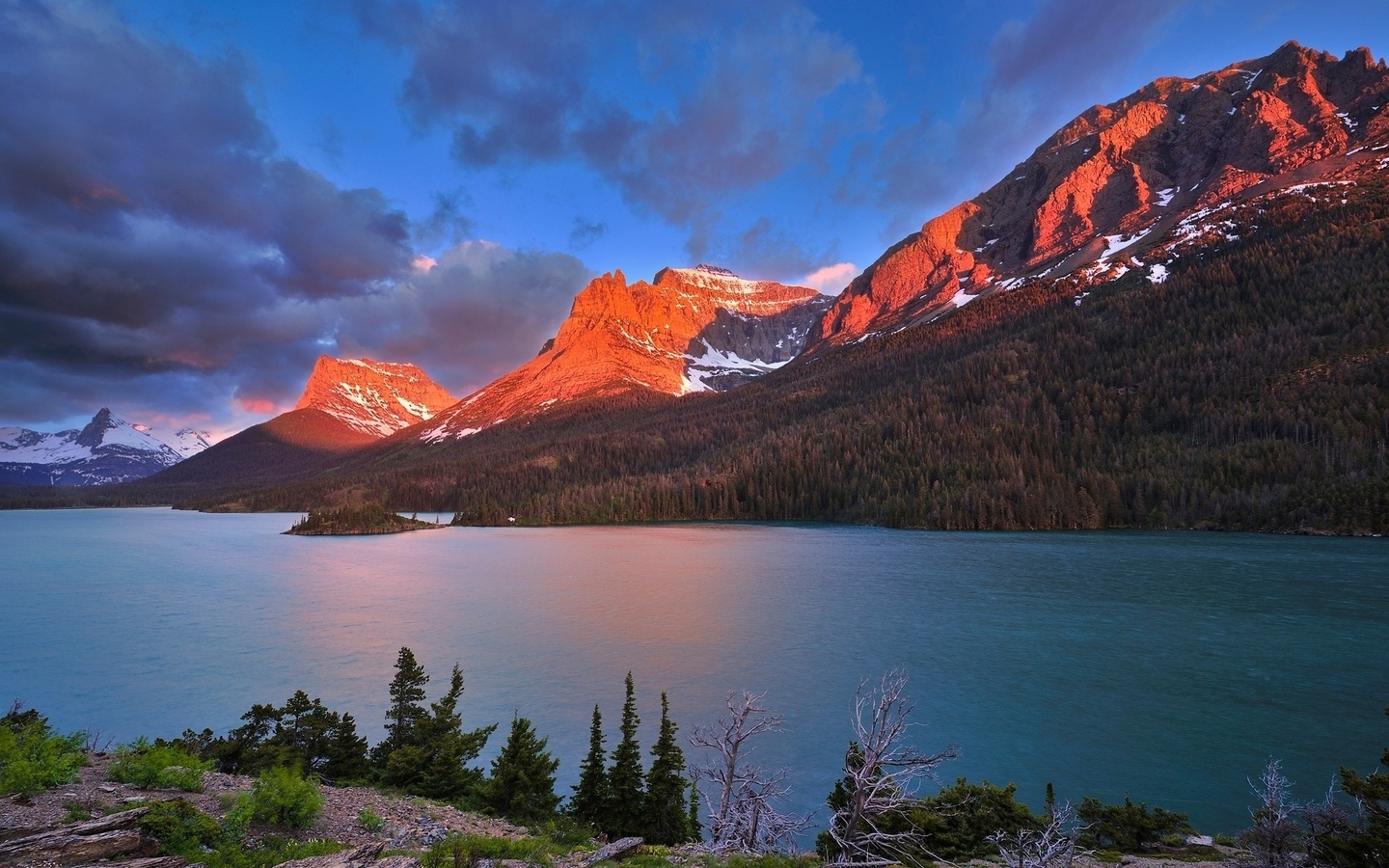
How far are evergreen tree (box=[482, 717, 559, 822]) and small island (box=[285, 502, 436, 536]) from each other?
5677 inches

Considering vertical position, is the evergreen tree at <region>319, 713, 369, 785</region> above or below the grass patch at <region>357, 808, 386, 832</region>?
below

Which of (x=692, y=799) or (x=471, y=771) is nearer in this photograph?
(x=692, y=799)

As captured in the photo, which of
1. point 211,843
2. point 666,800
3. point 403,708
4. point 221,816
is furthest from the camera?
point 403,708

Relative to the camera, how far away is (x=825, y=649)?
39.2 meters

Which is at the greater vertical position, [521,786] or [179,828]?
[179,828]

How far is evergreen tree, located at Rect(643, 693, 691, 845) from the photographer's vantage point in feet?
54.9

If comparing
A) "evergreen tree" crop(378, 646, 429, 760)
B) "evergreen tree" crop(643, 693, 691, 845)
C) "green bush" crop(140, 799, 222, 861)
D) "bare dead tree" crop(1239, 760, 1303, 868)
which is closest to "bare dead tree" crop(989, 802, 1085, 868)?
"bare dead tree" crop(1239, 760, 1303, 868)

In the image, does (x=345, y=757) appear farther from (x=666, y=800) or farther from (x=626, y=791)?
(x=666, y=800)

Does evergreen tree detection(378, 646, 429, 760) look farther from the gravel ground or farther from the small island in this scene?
the small island

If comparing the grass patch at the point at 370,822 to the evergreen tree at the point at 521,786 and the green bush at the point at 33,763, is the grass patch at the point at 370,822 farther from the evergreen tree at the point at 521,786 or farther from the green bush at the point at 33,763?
the green bush at the point at 33,763

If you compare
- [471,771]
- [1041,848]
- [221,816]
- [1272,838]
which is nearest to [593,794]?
[471,771]

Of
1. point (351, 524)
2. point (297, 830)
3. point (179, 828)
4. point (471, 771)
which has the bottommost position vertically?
point (471, 771)

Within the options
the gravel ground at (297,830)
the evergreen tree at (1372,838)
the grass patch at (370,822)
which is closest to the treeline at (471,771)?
the gravel ground at (297,830)

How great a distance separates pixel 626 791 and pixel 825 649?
79.6 feet
